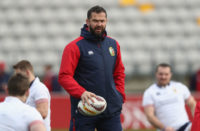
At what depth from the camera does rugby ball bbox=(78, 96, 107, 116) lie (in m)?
5.73

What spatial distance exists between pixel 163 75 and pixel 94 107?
3.23 m

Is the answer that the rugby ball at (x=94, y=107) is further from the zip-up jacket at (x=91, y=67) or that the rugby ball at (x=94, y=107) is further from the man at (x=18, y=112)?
the man at (x=18, y=112)

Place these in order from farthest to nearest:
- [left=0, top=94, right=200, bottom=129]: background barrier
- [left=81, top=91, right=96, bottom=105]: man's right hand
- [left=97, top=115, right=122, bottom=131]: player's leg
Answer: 1. [left=0, top=94, right=200, bottom=129]: background barrier
2. [left=97, top=115, right=122, bottom=131]: player's leg
3. [left=81, top=91, right=96, bottom=105]: man's right hand

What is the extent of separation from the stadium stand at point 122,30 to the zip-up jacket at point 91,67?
36.8 ft

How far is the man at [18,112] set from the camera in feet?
14.9

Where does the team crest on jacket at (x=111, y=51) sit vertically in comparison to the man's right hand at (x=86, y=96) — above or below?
above

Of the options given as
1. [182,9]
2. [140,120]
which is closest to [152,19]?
[182,9]

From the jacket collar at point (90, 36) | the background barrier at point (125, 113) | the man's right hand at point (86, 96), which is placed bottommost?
the background barrier at point (125, 113)

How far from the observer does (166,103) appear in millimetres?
8812

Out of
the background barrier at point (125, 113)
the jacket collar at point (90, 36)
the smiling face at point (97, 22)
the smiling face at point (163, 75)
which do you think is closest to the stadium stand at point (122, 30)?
the background barrier at point (125, 113)

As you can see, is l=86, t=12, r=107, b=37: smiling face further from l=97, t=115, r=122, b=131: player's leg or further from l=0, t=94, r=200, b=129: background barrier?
l=0, t=94, r=200, b=129: background barrier

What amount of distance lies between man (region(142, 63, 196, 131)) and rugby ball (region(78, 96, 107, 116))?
2871 mm

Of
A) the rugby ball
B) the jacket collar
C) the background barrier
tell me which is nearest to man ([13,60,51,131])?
the rugby ball

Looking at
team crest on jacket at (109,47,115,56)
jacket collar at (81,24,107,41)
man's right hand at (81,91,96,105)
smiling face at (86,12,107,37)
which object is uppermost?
smiling face at (86,12,107,37)
